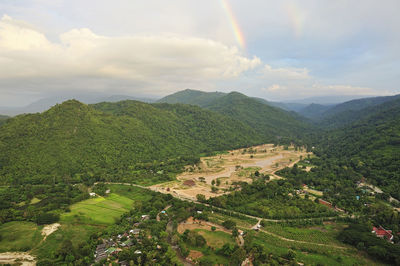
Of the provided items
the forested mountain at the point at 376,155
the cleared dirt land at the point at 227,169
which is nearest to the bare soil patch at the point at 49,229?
the cleared dirt land at the point at 227,169

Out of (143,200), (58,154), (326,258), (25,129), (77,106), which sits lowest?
(326,258)

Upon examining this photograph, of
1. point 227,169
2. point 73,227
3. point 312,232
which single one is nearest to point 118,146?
point 227,169

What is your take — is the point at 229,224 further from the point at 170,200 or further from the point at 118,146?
the point at 118,146

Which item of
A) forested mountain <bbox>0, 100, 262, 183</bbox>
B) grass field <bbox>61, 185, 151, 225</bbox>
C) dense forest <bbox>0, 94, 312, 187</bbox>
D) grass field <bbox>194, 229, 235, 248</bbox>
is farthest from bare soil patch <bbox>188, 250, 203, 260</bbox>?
forested mountain <bbox>0, 100, 262, 183</bbox>

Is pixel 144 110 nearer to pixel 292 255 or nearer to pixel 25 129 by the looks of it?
pixel 25 129

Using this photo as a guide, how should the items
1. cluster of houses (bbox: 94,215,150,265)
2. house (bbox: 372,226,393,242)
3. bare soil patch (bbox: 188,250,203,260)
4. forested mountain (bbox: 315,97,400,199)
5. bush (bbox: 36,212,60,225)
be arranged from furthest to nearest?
forested mountain (bbox: 315,97,400,199) → bush (bbox: 36,212,60,225) → house (bbox: 372,226,393,242) → bare soil patch (bbox: 188,250,203,260) → cluster of houses (bbox: 94,215,150,265)

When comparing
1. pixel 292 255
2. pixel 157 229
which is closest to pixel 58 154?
pixel 157 229

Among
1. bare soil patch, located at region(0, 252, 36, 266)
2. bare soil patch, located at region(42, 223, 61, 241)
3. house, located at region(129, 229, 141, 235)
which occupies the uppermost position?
bare soil patch, located at region(42, 223, 61, 241)

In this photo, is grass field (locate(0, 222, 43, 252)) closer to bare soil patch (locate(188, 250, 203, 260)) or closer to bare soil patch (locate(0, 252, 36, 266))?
bare soil patch (locate(0, 252, 36, 266))
